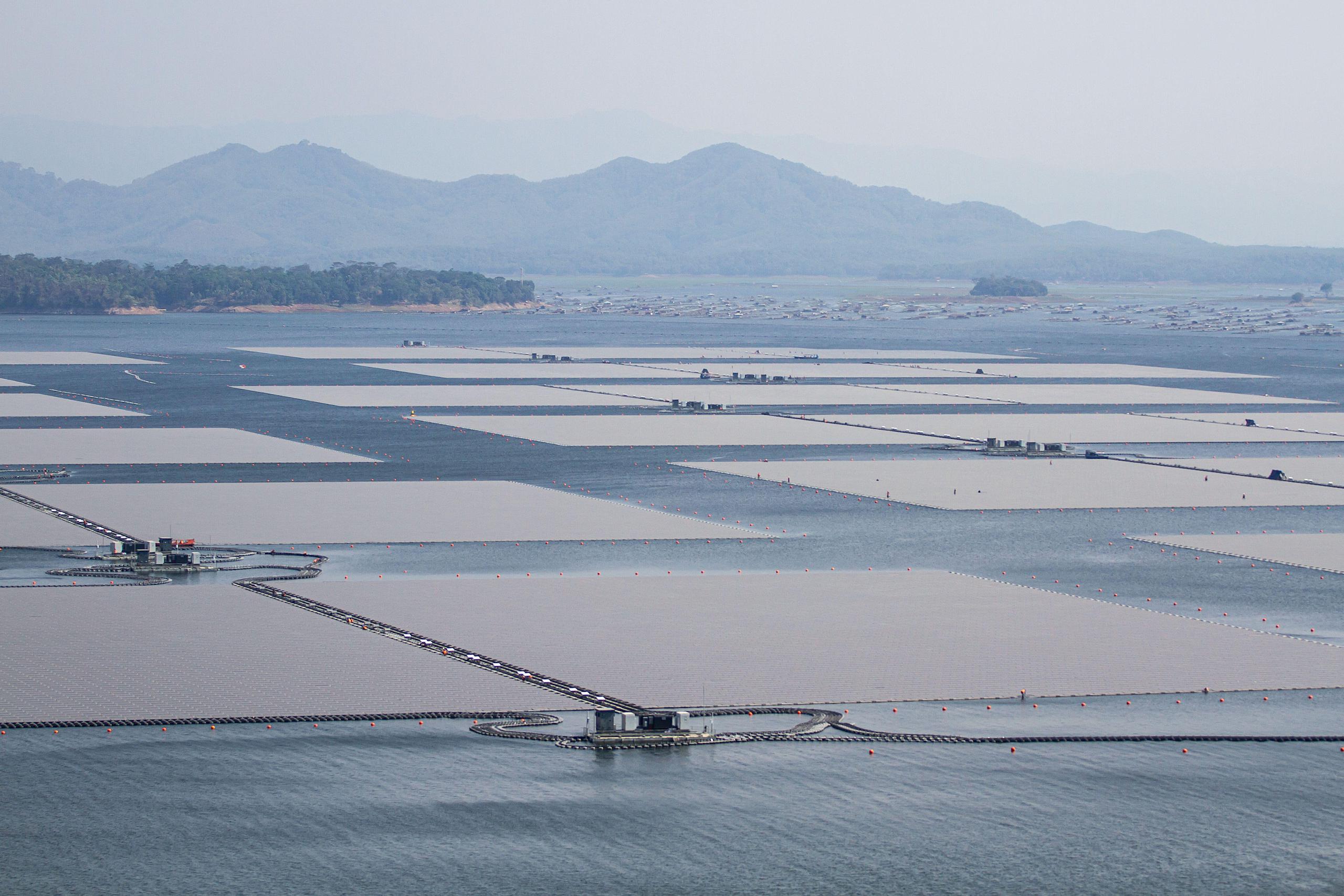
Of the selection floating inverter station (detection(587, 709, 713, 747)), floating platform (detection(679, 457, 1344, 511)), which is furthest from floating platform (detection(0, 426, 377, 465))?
floating inverter station (detection(587, 709, 713, 747))

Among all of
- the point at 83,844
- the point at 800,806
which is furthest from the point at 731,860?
the point at 83,844

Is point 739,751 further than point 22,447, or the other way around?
point 22,447

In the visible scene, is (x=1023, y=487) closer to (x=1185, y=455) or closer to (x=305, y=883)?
(x=1185, y=455)

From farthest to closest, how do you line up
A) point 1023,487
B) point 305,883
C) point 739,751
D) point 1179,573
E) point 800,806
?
1. point 1023,487
2. point 1179,573
3. point 739,751
4. point 800,806
5. point 305,883

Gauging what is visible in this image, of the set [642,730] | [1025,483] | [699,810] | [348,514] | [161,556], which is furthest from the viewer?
[1025,483]

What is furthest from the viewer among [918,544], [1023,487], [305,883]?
[1023,487]

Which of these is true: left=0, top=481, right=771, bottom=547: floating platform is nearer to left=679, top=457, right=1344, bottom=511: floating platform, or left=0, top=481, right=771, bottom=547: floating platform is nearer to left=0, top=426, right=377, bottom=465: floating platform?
left=0, top=426, right=377, bottom=465: floating platform

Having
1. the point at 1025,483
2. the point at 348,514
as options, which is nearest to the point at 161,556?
the point at 348,514

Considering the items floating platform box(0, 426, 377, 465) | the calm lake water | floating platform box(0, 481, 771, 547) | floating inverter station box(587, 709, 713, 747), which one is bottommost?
the calm lake water

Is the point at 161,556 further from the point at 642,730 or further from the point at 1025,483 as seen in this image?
the point at 1025,483
